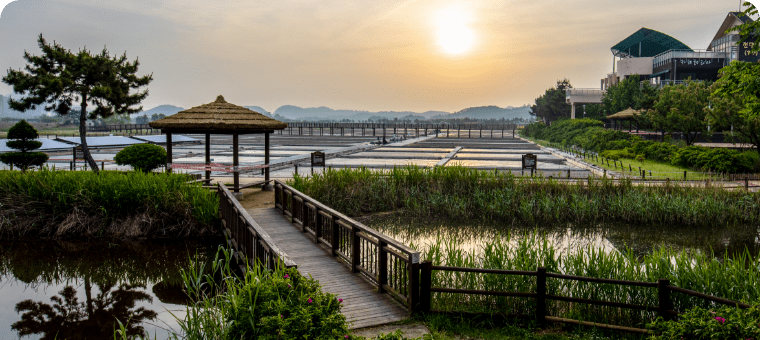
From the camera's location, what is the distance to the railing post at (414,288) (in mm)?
7047

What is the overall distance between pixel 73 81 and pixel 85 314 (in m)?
18.8

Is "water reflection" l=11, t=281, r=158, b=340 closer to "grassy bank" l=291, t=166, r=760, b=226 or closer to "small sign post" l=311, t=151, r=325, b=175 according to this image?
"grassy bank" l=291, t=166, r=760, b=226

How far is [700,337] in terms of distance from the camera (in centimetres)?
510

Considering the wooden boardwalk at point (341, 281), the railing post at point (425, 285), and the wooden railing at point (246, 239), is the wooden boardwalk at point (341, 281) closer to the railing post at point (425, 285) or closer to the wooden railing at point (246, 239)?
the railing post at point (425, 285)

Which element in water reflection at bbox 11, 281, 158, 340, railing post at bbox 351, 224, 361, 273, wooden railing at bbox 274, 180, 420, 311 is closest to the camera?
wooden railing at bbox 274, 180, 420, 311

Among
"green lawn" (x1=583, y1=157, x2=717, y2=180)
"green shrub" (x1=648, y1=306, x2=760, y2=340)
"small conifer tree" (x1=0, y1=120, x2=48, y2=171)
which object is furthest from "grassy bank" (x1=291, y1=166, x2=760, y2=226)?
"small conifer tree" (x1=0, y1=120, x2=48, y2=171)

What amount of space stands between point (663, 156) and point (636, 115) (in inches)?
403

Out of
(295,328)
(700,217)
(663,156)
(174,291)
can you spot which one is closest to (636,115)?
(663,156)

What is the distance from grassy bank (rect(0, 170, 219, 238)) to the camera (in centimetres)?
1423

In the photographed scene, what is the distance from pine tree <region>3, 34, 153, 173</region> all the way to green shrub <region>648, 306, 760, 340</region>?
22996mm

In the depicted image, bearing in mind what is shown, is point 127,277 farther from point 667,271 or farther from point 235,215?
point 667,271

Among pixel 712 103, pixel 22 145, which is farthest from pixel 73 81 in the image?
pixel 712 103

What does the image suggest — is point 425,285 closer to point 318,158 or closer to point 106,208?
point 106,208

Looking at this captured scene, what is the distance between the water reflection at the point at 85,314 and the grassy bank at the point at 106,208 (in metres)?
3.77
